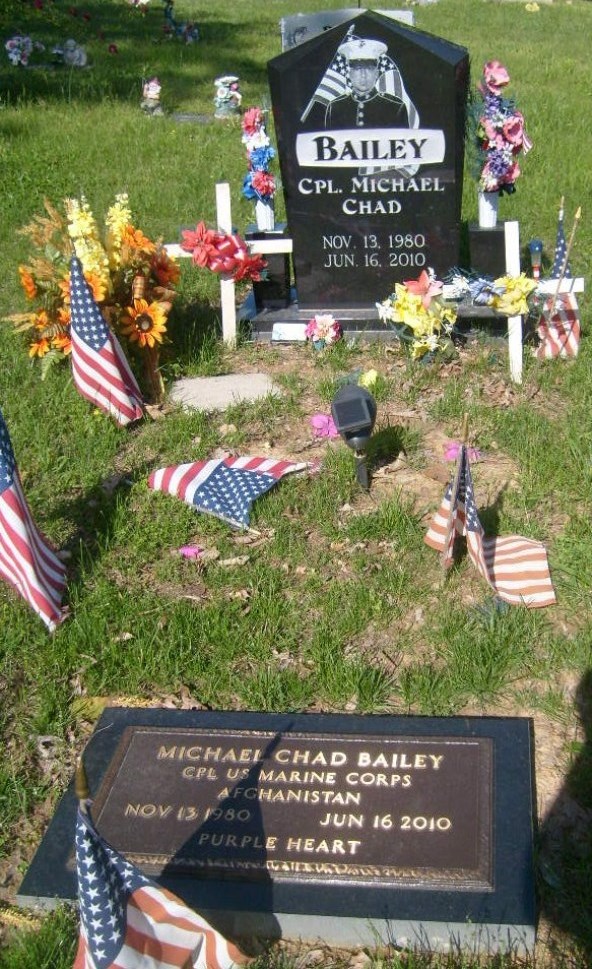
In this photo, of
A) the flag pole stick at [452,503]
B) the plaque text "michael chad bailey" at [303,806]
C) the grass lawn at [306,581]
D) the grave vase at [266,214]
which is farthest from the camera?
the grave vase at [266,214]

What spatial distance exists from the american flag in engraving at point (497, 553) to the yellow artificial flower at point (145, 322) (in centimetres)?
214

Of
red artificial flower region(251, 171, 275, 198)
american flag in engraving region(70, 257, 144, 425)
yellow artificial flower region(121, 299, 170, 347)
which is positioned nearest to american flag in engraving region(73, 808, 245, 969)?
american flag in engraving region(70, 257, 144, 425)

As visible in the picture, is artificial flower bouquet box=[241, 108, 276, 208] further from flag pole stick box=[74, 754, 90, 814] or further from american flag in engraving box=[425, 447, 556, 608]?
flag pole stick box=[74, 754, 90, 814]

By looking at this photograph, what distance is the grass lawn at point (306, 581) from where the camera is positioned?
3.64 m

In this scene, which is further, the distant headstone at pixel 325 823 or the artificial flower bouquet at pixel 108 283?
the artificial flower bouquet at pixel 108 283

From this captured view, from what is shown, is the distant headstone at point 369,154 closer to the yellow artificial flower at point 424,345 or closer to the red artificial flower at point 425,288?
the red artificial flower at point 425,288

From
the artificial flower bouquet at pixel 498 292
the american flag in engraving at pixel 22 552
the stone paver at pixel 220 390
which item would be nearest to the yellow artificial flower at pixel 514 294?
the artificial flower bouquet at pixel 498 292

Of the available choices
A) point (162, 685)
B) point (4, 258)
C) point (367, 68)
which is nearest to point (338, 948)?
point (162, 685)

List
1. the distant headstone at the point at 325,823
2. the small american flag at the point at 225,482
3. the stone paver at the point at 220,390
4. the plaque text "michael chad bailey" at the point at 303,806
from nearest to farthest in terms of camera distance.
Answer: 1. the distant headstone at the point at 325,823
2. the plaque text "michael chad bailey" at the point at 303,806
3. the small american flag at the point at 225,482
4. the stone paver at the point at 220,390

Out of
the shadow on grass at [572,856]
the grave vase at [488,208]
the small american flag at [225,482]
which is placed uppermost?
the grave vase at [488,208]

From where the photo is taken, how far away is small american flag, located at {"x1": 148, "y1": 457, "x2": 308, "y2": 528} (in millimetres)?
4930

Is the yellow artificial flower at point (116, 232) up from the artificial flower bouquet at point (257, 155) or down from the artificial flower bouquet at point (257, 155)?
down

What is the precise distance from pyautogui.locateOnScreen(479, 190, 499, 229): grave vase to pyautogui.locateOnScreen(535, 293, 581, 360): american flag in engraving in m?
0.61

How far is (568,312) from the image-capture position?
6.05 metres
